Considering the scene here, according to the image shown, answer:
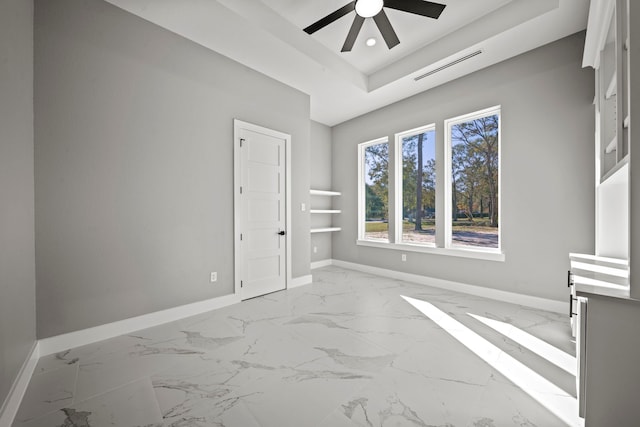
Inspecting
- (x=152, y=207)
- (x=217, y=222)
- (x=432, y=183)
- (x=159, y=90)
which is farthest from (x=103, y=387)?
(x=432, y=183)

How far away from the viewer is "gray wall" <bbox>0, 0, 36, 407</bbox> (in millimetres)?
1581

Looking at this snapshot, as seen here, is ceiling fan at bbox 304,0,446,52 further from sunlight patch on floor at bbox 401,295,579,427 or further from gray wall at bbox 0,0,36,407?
sunlight patch on floor at bbox 401,295,579,427

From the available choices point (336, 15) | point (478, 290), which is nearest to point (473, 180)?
point (478, 290)

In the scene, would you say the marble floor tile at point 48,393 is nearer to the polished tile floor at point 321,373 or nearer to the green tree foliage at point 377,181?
the polished tile floor at point 321,373

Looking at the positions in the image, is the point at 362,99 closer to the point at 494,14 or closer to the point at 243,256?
the point at 494,14

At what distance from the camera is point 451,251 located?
13.1 feet

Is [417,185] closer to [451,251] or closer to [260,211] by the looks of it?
[451,251]

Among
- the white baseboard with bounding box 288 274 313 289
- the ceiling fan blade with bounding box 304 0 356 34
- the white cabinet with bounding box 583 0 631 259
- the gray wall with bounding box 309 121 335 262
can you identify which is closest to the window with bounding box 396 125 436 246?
the gray wall with bounding box 309 121 335 262

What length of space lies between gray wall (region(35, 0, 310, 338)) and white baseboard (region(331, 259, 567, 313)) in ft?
9.20

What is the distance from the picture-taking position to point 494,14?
291 centimetres

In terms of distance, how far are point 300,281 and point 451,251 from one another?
241 cm

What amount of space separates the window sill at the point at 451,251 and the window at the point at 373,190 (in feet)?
0.87

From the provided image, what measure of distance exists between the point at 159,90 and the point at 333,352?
321 cm

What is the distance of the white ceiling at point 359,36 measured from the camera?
2695 mm
